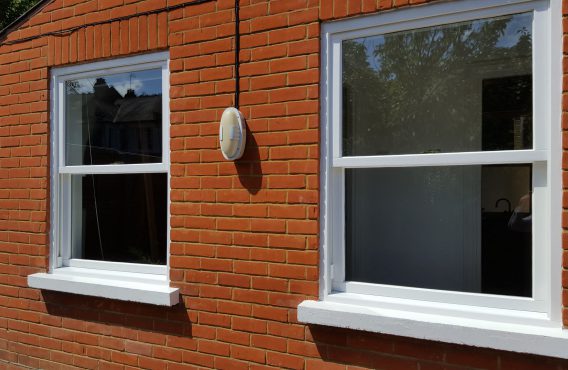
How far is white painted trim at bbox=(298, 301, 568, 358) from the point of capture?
7.20 feet

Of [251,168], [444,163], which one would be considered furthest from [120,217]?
[444,163]

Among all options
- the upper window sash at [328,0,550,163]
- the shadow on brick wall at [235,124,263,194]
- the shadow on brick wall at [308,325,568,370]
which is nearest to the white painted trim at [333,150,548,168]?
the upper window sash at [328,0,550,163]

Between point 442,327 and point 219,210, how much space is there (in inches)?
57.0

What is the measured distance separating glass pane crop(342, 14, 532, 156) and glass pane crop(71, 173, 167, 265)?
4.85 feet

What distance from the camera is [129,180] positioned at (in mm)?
3650

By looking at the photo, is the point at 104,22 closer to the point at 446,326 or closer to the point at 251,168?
the point at 251,168

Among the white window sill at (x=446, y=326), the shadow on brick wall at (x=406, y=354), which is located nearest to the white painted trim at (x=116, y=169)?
the white window sill at (x=446, y=326)

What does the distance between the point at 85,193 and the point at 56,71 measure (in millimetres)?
952

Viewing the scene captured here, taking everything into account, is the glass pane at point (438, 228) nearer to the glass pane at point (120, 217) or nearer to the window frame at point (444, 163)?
the window frame at point (444, 163)

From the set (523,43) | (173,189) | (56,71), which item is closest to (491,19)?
(523,43)

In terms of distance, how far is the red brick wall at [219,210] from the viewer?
278 centimetres

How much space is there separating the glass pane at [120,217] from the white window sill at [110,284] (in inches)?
6.1

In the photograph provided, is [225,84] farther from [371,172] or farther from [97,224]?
[97,224]

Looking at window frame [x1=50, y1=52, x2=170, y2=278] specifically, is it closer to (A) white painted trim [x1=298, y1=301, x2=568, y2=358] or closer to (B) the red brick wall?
(B) the red brick wall
